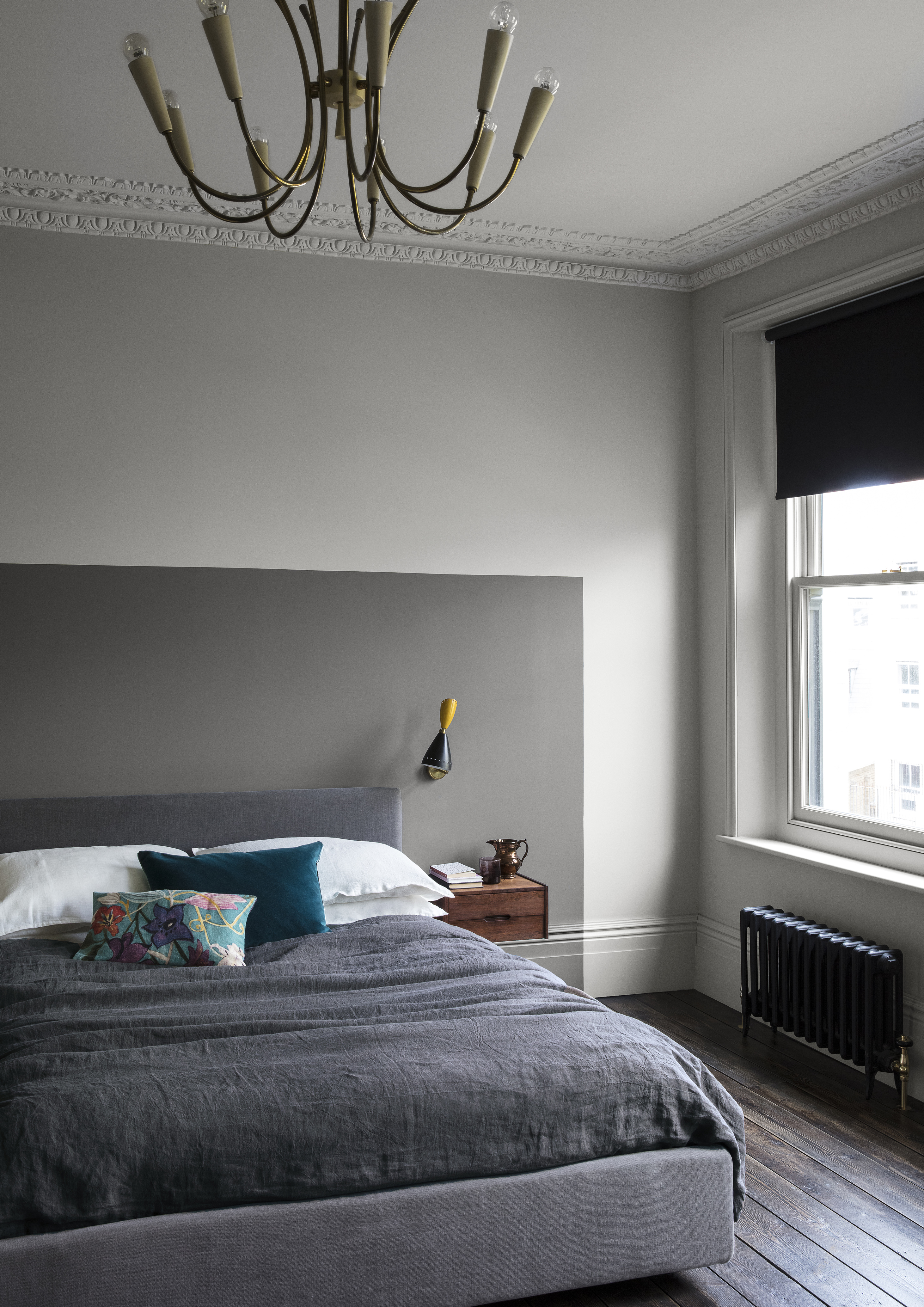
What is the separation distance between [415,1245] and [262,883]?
5.01ft

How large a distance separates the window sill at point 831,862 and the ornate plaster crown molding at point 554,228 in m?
2.34

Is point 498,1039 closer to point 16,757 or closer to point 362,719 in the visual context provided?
point 362,719

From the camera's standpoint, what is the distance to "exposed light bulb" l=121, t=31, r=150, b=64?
185 cm

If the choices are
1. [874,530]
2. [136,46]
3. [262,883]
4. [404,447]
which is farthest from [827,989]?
[136,46]

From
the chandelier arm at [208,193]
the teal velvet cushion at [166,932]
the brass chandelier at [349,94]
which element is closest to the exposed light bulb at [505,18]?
the brass chandelier at [349,94]

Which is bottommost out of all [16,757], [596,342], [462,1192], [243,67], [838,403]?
[462,1192]

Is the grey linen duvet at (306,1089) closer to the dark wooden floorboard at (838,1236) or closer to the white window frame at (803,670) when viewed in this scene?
the dark wooden floorboard at (838,1236)

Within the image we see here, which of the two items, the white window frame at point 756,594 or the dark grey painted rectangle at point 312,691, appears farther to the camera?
the white window frame at point 756,594

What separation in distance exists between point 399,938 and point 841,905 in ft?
5.61

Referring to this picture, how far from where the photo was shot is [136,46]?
6.11ft

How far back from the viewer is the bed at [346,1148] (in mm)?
2117

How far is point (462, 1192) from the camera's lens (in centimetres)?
231

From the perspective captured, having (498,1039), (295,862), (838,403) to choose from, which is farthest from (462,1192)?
(838,403)

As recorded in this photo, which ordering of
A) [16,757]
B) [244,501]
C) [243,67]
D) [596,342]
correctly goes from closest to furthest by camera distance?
[243,67] < [16,757] < [244,501] < [596,342]
